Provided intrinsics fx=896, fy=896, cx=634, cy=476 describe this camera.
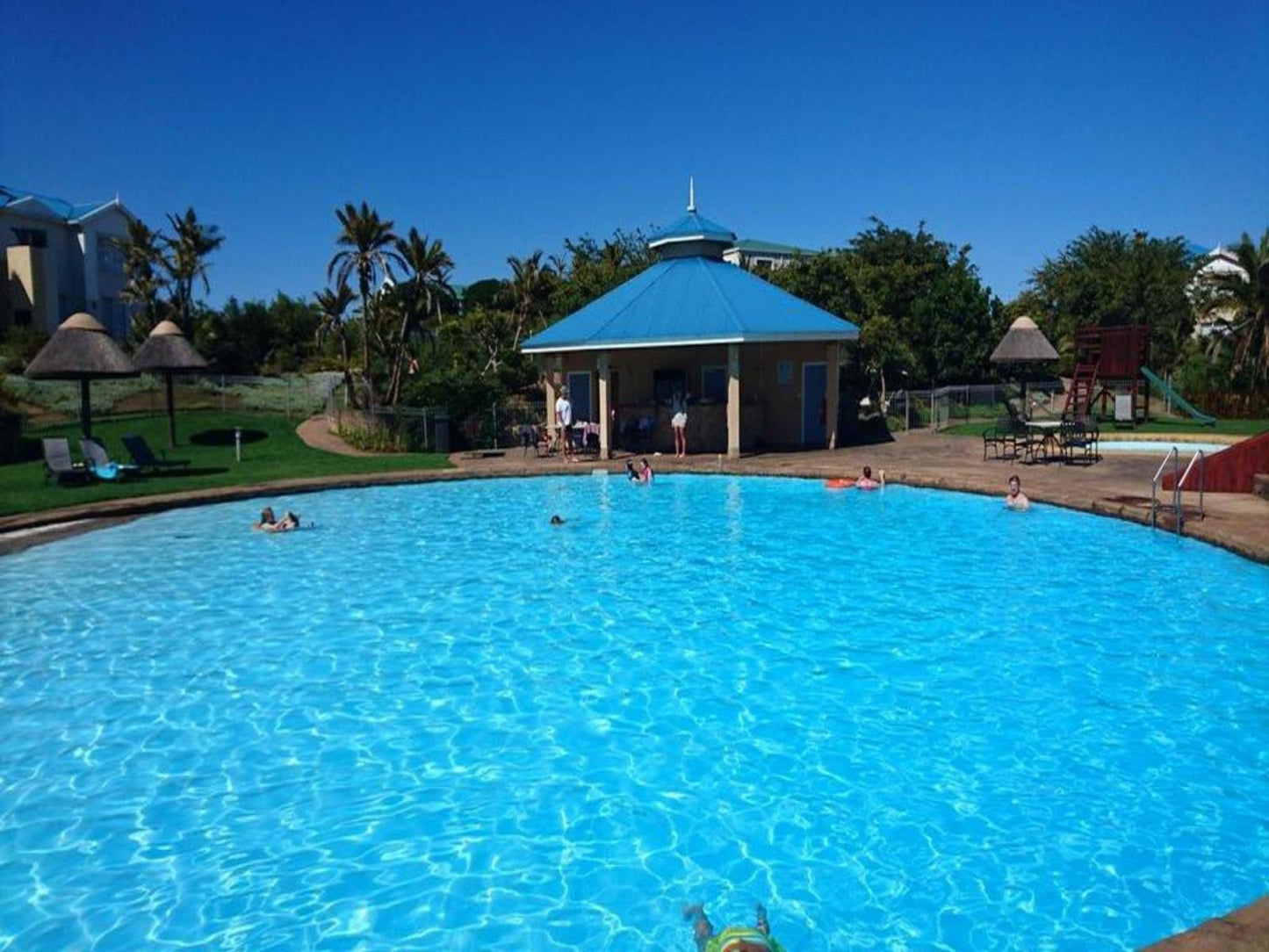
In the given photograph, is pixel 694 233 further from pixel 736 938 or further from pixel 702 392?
pixel 736 938

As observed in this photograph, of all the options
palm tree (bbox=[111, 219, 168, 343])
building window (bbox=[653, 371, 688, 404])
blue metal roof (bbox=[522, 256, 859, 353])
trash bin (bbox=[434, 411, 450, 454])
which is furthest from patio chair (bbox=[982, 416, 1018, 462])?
palm tree (bbox=[111, 219, 168, 343])

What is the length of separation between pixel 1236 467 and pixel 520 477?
568 inches

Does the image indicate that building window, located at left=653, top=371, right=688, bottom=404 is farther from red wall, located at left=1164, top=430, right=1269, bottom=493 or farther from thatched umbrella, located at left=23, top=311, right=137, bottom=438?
thatched umbrella, located at left=23, top=311, right=137, bottom=438

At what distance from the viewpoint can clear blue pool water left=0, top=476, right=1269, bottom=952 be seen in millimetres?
5086

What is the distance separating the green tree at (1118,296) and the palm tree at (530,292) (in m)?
21.7

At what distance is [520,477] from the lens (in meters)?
21.5

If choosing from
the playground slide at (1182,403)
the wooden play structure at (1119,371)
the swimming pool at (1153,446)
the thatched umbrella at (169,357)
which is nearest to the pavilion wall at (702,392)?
the swimming pool at (1153,446)

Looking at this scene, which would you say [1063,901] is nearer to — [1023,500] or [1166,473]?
[1023,500]

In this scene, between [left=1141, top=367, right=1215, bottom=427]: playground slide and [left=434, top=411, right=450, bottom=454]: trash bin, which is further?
[left=1141, top=367, right=1215, bottom=427]: playground slide

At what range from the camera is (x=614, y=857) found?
5.59m

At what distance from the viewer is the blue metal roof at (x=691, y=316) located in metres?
22.3

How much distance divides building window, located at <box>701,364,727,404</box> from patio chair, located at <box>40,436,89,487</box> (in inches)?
610

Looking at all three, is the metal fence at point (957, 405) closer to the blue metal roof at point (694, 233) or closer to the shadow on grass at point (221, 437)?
the blue metal roof at point (694, 233)

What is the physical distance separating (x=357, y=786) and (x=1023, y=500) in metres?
12.8
